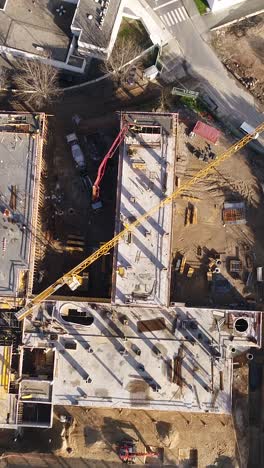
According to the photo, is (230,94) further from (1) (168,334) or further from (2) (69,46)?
(1) (168,334)

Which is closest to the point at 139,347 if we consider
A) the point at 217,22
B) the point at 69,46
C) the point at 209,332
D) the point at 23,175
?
the point at 209,332

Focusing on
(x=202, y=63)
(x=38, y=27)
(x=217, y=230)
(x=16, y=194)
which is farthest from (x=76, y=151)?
(x=217, y=230)

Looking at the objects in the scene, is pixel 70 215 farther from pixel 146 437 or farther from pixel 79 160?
pixel 146 437

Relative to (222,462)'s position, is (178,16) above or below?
above

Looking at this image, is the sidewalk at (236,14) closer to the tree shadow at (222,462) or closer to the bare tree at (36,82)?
the bare tree at (36,82)

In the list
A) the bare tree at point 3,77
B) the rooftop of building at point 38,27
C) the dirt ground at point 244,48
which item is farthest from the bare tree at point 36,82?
the dirt ground at point 244,48

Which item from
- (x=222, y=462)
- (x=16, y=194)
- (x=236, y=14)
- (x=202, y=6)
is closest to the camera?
(x=16, y=194)
